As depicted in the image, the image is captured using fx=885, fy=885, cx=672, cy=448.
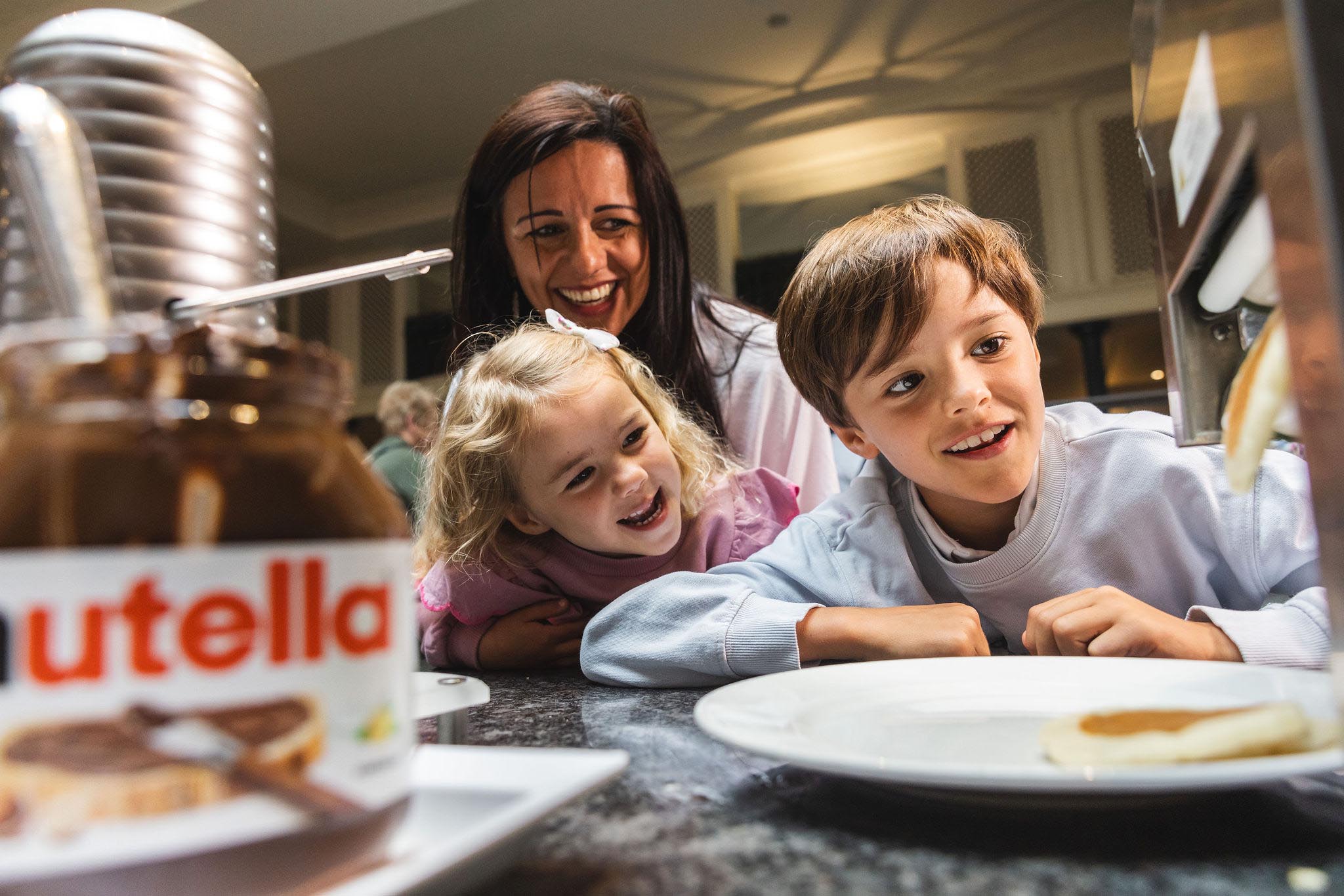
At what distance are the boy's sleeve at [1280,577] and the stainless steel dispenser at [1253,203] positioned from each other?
0.97ft

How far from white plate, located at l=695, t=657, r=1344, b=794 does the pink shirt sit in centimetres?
62

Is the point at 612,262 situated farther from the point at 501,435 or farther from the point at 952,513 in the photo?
the point at 952,513

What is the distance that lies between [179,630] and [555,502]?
35.6 inches

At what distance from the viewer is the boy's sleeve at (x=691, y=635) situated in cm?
68

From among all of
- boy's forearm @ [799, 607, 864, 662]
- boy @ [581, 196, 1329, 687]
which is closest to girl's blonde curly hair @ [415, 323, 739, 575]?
boy @ [581, 196, 1329, 687]

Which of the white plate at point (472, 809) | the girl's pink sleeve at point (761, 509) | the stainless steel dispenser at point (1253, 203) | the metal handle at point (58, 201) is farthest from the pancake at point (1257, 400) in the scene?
the girl's pink sleeve at point (761, 509)

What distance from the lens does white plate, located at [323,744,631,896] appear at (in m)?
0.23

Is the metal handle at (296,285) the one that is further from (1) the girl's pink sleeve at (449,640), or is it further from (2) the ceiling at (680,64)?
(2) the ceiling at (680,64)

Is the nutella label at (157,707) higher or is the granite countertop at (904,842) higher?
the nutella label at (157,707)

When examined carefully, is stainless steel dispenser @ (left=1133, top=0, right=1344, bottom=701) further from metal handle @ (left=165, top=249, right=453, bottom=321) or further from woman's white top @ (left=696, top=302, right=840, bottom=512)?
woman's white top @ (left=696, top=302, right=840, bottom=512)

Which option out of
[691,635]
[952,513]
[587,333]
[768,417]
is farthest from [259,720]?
[768,417]

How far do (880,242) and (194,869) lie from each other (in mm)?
872

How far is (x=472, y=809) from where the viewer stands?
1.00 feet

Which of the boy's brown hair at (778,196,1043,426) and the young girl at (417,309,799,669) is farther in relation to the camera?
the young girl at (417,309,799,669)
